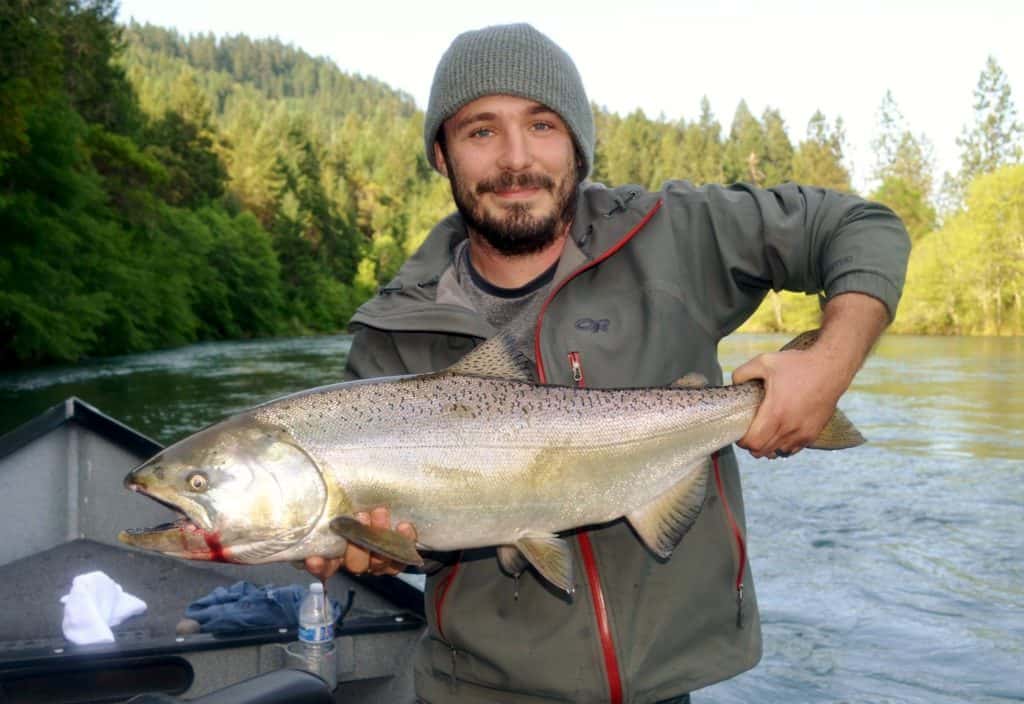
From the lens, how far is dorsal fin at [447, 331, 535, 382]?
2.79 m

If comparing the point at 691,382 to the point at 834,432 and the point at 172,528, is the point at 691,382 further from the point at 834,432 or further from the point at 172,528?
the point at 172,528

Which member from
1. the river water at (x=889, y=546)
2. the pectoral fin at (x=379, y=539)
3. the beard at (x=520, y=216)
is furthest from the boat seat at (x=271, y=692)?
the river water at (x=889, y=546)

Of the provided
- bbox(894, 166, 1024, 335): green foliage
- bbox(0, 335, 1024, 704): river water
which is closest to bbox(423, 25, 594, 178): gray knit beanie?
bbox(0, 335, 1024, 704): river water

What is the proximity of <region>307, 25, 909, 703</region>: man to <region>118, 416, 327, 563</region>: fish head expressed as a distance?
20 centimetres

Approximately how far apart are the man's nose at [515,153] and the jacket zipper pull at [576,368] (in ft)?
2.08

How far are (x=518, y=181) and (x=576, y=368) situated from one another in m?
0.64

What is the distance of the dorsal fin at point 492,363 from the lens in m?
2.79

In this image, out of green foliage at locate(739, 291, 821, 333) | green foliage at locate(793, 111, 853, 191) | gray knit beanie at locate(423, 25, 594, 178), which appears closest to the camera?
gray knit beanie at locate(423, 25, 594, 178)

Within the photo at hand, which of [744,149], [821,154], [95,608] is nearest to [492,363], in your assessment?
[95,608]

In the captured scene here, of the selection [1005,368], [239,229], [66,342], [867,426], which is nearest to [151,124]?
[239,229]

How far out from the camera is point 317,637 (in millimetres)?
4277

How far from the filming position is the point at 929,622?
7.43 meters

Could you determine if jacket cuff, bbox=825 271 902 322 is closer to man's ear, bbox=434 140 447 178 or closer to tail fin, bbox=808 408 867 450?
tail fin, bbox=808 408 867 450

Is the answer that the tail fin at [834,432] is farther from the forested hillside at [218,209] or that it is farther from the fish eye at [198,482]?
the forested hillside at [218,209]
